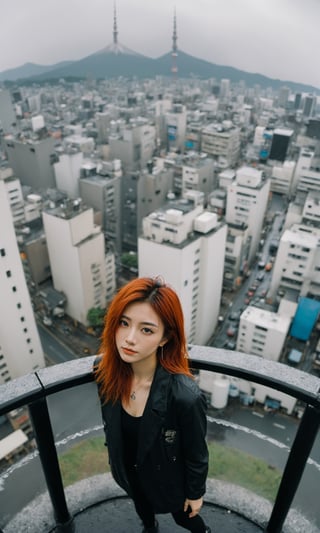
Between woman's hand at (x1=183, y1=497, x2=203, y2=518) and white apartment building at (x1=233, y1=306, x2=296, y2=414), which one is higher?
woman's hand at (x1=183, y1=497, x2=203, y2=518)

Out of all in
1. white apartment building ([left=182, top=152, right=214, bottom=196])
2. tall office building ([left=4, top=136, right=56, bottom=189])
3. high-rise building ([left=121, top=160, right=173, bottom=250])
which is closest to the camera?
high-rise building ([left=121, top=160, right=173, bottom=250])

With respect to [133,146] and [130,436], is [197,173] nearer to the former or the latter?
[133,146]

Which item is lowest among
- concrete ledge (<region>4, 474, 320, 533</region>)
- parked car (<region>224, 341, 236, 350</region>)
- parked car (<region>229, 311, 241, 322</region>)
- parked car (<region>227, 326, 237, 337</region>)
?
parked car (<region>229, 311, 241, 322</region>)

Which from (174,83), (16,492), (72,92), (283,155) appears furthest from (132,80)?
(16,492)

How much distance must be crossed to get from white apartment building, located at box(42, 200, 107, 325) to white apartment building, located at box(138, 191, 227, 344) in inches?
83.9

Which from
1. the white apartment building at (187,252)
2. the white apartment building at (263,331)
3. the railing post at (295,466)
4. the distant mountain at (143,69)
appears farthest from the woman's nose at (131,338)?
the distant mountain at (143,69)

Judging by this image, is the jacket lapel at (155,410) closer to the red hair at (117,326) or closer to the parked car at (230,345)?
the red hair at (117,326)

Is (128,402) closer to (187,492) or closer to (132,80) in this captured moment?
(187,492)

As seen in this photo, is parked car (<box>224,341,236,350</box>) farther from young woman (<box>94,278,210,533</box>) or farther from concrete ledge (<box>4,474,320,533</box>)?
young woman (<box>94,278,210,533</box>)

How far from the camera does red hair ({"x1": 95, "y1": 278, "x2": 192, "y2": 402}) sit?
1.19 meters

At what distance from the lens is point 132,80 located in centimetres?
7094

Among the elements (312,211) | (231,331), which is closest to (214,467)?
(231,331)

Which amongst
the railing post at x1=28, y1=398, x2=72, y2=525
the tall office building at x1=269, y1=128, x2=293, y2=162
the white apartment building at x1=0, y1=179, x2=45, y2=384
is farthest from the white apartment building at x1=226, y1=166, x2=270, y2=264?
the railing post at x1=28, y1=398, x2=72, y2=525

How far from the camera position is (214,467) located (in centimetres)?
208
